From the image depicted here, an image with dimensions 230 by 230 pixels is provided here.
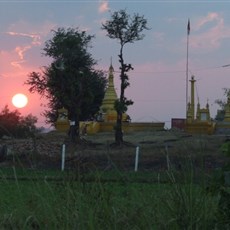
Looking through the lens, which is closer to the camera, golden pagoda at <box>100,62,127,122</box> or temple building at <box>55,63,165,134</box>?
temple building at <box>55,63,165,134</box>

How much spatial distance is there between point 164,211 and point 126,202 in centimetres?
60

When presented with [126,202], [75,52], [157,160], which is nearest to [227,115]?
[75,52]

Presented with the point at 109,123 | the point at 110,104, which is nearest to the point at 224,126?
the point at 109,123

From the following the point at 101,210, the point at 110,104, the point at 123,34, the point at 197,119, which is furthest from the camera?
the point at 197,119

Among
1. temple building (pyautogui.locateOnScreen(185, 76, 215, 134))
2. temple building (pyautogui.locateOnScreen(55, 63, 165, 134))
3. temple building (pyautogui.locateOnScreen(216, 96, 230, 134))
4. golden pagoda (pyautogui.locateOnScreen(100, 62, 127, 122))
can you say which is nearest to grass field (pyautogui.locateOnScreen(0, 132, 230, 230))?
temple building (pyautogui.locateOnScreen(185, 76, 215, 134))

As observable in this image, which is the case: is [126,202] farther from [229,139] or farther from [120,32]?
[120,32]

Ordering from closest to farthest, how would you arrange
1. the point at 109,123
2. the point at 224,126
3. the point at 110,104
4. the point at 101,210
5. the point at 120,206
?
the point at 101,210 < the point at 120,206 < the point at 109,123 < the point at 224,126 < the point at 110,104

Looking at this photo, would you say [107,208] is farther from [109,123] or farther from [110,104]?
[110,104]

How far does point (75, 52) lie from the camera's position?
29453 millimetres

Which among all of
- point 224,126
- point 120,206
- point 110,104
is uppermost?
point 110,104

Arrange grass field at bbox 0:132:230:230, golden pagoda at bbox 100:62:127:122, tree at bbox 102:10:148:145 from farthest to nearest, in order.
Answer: golden pagoda at bbox 100:62:127:122, tree at bbox 102:10:148:145, grass field at bbox 0:132:230:230

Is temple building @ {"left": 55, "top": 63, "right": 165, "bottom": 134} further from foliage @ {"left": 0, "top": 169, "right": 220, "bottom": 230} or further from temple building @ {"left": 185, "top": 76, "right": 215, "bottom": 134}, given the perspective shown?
foliage @ {"left": 0, "top": 169, "right": 220, "bottom": 230}

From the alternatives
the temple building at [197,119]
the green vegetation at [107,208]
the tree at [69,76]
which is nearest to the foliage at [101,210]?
the green vegetation at [107,208]

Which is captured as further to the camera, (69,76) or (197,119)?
(197,119)
